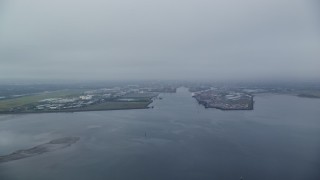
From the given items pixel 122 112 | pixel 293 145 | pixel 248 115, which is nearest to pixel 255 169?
pixel 293 145

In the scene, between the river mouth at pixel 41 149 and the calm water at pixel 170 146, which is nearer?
the calm water at pixel 170 146

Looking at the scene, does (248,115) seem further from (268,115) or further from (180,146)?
(180,146)

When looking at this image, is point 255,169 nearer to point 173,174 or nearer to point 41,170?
point 173,174

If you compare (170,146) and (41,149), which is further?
(170,146)

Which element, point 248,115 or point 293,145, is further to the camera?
point 248,115

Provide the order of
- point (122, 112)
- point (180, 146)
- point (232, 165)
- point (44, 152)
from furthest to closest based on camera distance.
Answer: point (122, 112) → point (180, 146) → point (44, 152) → point (232, 165)

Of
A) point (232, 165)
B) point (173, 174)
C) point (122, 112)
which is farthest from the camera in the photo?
point (122, 112)

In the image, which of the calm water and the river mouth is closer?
the calm water
